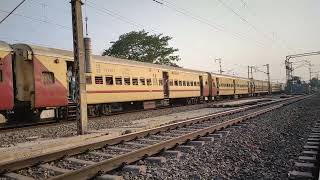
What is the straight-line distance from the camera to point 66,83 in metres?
15.4

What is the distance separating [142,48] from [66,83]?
43.2 m

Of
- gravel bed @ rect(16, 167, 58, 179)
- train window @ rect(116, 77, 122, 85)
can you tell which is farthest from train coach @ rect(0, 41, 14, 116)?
gravel bed @ rect(16, 167, 58, 179)

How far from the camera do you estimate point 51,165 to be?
6.42 metres

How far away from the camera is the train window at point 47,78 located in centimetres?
1422

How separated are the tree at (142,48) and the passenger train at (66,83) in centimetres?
2902

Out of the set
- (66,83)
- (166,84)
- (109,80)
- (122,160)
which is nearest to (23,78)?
(66,83)

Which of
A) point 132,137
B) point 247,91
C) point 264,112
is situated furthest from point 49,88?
point 247,91

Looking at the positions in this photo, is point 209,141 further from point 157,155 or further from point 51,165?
point 51,165

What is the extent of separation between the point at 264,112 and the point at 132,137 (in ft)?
34.6

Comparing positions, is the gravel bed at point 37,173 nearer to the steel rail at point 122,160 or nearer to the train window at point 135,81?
the steel rail at point 122,160

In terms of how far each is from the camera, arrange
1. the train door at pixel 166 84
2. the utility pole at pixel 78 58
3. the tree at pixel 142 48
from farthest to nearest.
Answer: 1. the tree at pixel 142 48
2. the train door at pixel 166 84
3. the utility pole at pixel 78 58

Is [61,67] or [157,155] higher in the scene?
[61,67]

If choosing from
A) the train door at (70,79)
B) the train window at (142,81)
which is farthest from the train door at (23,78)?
the train window at (142,81)

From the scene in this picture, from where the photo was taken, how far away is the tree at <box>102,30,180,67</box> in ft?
184
